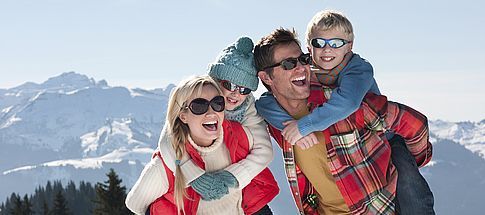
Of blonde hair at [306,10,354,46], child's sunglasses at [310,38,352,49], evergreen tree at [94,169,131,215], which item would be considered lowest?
evergreen tree at [94,169,131,215]

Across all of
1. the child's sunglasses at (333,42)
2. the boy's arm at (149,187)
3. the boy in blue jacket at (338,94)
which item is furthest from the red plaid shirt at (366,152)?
the boy's arm at (149,187)

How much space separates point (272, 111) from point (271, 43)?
2.49 feet

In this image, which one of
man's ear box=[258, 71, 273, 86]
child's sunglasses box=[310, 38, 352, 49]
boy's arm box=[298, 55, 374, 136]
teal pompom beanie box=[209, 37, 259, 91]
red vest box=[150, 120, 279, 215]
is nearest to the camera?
boy's arm box=[298, 55, 374, 136]

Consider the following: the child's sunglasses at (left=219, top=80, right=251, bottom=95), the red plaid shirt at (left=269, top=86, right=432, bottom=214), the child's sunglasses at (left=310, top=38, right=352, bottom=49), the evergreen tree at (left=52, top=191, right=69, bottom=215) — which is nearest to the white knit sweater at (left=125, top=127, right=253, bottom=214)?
the child's sunglasses at (left=219, top=80, right=251, bottom=95)

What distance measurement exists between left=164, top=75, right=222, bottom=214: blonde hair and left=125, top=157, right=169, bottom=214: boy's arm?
16 cm

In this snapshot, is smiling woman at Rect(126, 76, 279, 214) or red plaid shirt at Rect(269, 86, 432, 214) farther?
smiling woman at Rect(126, 76, 279, 214)

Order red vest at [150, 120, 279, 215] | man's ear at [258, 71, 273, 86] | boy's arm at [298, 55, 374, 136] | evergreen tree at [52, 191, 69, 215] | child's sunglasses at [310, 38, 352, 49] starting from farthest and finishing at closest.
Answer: evergreen tree at [52, 191, 69, 215]
man's ear at [258, 71, 273, 86]
red vest at [150, 120, 279, 215]
child's sunglasses at [310, 38, 352, 49]
boy's arm at [298, 55, 374, 136]

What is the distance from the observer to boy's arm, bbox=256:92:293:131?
6.55 metres

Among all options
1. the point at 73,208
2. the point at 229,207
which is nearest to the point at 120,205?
the point at 229,207

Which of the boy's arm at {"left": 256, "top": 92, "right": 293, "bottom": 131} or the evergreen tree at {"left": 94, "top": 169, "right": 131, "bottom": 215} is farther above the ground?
the boy's arm at {"left": 256, "top": 92, "right": 293, "bottom": 131}

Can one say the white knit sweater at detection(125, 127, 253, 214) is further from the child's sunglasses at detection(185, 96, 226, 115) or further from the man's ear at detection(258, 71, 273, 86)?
the man's ear at detection(258, 71, 273, 86)

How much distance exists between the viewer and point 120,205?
1426 inches

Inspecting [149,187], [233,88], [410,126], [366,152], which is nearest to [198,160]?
[149,187]

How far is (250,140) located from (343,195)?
3.92 ft
